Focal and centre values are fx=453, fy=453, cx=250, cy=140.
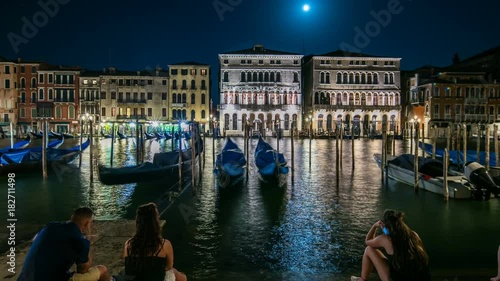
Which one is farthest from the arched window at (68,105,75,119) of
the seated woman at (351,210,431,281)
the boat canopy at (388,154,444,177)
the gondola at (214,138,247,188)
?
the seated woman at (351,210,431,281)

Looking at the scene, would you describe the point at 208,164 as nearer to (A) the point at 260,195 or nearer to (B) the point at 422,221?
(A) the point at 260,195

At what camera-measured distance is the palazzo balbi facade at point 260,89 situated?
50.4 m

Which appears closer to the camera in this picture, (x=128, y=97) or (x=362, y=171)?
(x=362, y=171)

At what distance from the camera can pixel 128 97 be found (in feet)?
168

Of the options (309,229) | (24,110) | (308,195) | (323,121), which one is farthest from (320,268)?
(24,110)

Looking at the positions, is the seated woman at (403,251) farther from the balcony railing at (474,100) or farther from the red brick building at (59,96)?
the red brick building at (59,96)

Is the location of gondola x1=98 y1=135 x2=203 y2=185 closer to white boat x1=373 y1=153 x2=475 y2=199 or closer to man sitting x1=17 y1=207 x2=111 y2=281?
white boat x1=373 y1=153 x2=475 y2=199

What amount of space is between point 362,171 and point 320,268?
40.2 feet

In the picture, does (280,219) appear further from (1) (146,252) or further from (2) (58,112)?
(2) (58,112)

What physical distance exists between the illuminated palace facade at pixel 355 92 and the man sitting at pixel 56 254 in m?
47.7

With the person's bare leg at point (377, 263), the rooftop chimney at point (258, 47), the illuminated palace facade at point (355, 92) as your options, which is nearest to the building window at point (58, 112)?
the rooftop chimney at point (258, 47)

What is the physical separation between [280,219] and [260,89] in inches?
1665

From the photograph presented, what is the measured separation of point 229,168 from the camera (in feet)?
46.0

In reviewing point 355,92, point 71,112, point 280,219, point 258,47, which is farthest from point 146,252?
point 71,112
